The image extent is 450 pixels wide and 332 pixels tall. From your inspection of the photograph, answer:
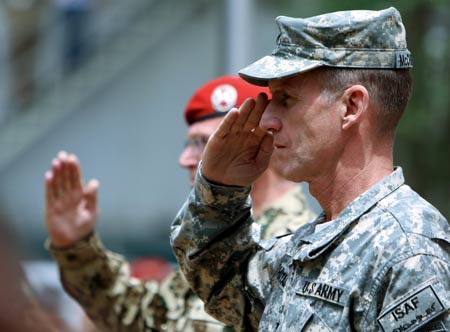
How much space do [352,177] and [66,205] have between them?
1.92 metres

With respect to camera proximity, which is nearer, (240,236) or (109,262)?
(240,236)

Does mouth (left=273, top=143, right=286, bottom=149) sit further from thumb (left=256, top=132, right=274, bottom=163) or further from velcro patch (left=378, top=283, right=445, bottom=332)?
velcro patch (left=378, top=283, right=445, bottom=332)

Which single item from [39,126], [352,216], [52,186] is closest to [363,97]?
[352,216]

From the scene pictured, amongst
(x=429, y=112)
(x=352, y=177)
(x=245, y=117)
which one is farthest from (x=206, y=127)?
(x=429, y=112)

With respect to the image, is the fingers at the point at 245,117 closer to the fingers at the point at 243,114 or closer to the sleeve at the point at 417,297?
the fingers at the point at 243,114

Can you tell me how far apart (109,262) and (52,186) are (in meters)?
0.43

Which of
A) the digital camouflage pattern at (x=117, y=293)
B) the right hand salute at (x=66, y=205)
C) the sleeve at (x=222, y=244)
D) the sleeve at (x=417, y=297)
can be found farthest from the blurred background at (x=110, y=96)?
the sleeve at (x=417, y=297)

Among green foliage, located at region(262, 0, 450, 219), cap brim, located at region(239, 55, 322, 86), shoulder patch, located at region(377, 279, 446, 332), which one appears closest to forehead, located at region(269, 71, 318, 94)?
cap brim, located at region(239, 55, 322, 86)

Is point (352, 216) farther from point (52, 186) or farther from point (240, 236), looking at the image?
point (52, 186)

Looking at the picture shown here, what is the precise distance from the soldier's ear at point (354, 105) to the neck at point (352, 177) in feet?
0.37

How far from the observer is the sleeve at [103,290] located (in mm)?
5012

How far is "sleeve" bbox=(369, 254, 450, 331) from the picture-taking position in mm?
2941

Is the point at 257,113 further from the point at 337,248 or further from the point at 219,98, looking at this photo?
the point at 219,98

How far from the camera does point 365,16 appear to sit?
10.6 feet
